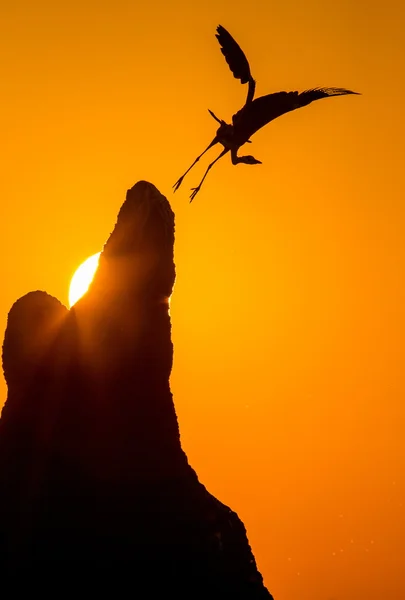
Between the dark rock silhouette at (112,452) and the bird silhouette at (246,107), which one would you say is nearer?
the bird silhouette at (246,107)

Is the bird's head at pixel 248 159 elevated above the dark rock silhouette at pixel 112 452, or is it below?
above

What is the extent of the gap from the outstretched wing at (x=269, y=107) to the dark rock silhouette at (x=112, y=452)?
191 inches

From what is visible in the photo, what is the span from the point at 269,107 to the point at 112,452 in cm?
987

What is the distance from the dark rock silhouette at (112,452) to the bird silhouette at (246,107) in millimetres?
4228

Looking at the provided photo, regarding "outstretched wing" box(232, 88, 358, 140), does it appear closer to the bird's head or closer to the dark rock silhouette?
the bird's head

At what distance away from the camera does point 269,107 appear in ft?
63.8

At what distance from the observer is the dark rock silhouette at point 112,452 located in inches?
819

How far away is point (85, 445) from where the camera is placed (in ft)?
72.0

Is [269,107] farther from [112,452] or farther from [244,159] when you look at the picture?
[112,452]

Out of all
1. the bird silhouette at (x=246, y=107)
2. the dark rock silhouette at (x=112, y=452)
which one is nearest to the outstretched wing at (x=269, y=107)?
the bird silhouette at (x=246, y=107)

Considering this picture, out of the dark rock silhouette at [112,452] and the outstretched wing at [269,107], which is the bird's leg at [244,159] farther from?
the dark rock silhouette at [112,452]

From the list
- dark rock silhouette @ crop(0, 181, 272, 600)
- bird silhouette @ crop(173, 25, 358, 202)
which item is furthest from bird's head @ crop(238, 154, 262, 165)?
dark rock silhouette @ crop(0, 181, 272, 600)

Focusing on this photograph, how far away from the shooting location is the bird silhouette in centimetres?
1878

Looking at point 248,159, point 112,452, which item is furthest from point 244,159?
point 112,452
